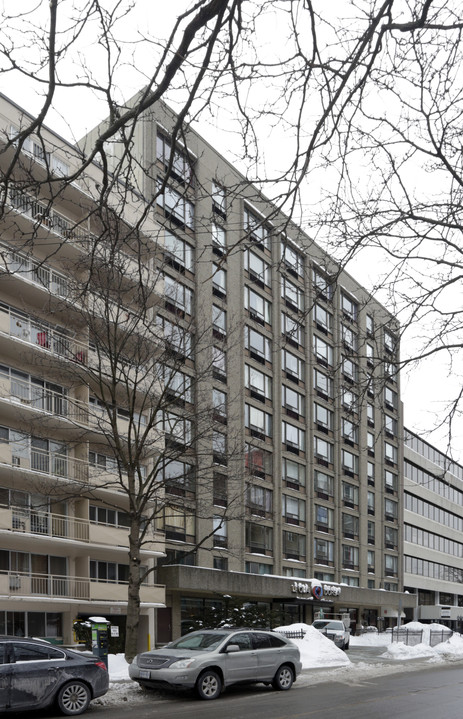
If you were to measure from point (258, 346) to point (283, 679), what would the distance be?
32.6 metres

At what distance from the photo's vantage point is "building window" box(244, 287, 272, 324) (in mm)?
48219

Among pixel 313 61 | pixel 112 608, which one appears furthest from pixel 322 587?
pixel 313 61

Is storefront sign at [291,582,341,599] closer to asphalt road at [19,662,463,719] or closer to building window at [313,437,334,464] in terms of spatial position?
building window at [313,437,334,464]

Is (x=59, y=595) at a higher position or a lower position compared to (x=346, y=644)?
higher

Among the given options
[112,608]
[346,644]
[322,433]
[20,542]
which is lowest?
[346,644]

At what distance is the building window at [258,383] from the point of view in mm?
48094

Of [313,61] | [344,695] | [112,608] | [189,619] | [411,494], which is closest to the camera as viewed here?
[313,61]

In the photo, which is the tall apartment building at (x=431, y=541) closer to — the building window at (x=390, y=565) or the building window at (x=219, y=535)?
the building window at (x=390, y=565)

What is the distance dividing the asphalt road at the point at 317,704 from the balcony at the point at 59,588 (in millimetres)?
11284

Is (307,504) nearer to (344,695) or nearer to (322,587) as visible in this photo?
(322,587)

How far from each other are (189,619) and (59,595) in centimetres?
1213

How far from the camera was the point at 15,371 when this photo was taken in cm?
2917

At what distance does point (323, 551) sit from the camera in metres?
55.8

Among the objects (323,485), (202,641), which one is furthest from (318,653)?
(323,485)
